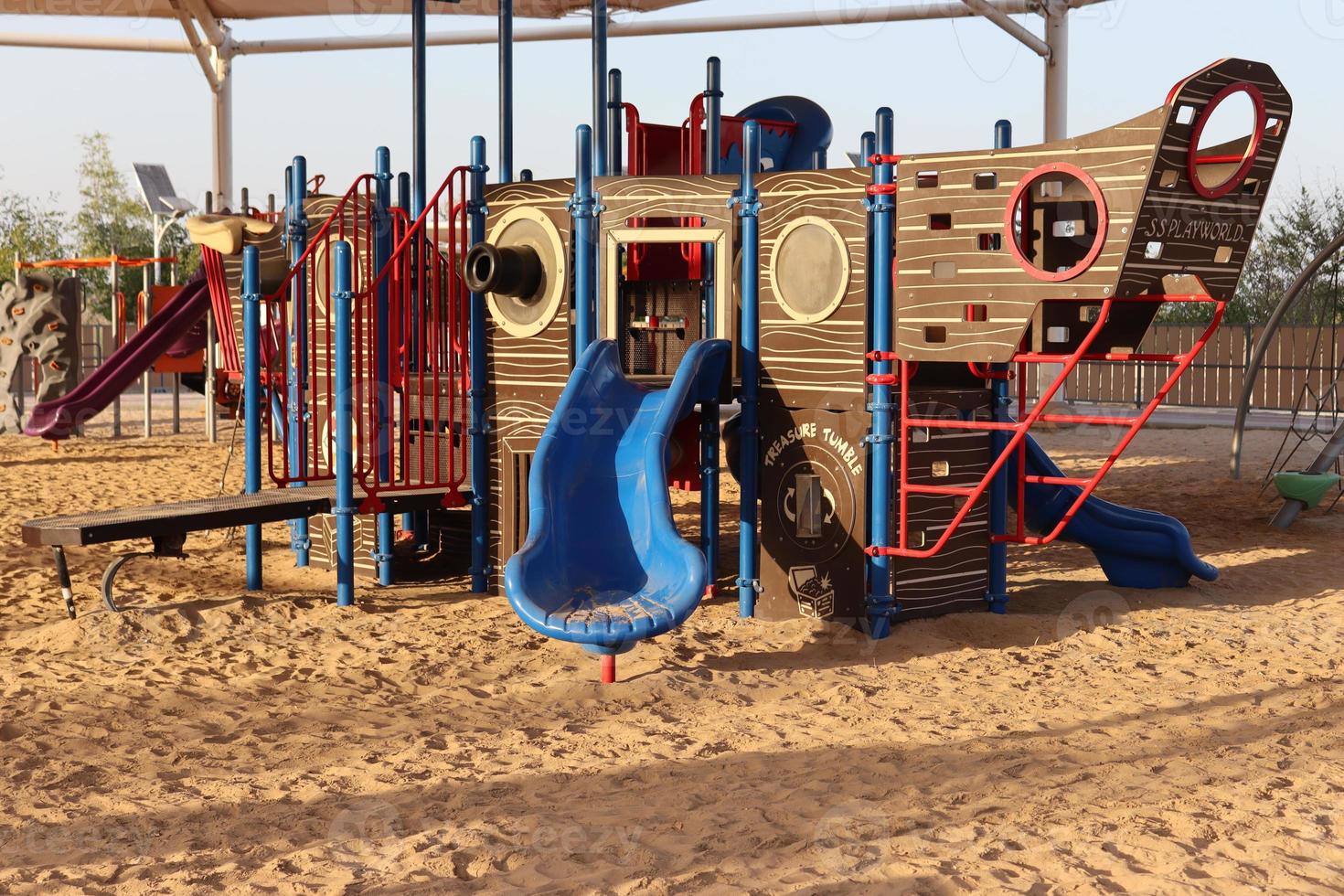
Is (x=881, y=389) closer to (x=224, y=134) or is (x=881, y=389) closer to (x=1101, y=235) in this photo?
(x=1101, y=235)

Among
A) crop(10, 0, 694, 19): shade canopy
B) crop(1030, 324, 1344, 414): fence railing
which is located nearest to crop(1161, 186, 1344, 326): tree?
crop(1030, 324, 1344, 414): fence railing

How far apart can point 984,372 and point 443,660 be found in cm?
358

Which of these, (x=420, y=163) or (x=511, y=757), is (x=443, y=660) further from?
(x=420, y=163)

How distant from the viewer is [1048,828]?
495 cm

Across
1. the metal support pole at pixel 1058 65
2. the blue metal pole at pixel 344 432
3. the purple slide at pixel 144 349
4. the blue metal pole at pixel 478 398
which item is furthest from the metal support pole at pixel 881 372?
the metal support pole at pixel 1058 65

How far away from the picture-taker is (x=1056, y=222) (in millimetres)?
7863

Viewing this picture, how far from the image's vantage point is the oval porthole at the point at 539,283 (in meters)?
8.95

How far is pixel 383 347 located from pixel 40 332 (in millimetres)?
12272

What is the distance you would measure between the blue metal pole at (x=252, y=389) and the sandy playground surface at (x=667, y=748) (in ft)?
1.02

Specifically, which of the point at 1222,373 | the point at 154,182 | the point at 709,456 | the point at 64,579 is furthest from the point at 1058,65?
the point at 154,182

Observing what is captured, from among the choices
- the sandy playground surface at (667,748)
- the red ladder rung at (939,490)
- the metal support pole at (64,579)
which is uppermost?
the red ladder rung at (939,490)

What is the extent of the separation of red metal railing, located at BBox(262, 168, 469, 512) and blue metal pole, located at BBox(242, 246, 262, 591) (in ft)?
0.44

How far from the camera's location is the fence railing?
2764 centimetres

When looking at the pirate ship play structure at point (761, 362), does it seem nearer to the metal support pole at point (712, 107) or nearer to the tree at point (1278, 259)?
the metal support pole at point (712, 107)
